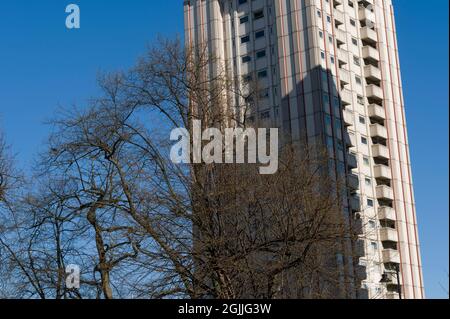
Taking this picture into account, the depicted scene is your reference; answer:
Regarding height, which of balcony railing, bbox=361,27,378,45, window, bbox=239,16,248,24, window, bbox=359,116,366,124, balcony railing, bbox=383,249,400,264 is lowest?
balcony railing, bbox=383,249,400,264

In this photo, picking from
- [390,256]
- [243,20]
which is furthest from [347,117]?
[243,20]

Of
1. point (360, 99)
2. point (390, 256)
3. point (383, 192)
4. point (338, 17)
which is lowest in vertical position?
point (390, 256)

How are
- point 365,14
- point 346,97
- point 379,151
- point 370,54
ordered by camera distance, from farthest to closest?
point 365,14
point 370,54
point 379,151
point 346,97

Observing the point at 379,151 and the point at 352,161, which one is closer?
the point at 352,161

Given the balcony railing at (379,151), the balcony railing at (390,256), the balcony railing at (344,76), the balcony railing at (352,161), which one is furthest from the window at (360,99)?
the balcony railing at (390,256)

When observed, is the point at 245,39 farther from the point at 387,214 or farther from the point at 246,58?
the point at 387,214

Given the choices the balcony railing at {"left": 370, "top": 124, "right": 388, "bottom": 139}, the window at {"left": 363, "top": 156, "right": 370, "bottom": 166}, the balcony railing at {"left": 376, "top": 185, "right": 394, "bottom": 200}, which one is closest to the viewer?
the balcony railing at {"left": 376, "top": 185, "right": 394, "bottom": 200}

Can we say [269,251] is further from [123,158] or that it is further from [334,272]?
[123,158]

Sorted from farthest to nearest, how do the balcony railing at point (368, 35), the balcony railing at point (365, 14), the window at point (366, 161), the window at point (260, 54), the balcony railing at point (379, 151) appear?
1. the balcony railing at point (365, 14)
2. the balcony railing at point (368, 35)
3. the balcony railing at point (379, 151)
4. the window at point (260, 54)
5. the window at point (366, 161)

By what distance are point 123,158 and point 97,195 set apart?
1996 millimetres

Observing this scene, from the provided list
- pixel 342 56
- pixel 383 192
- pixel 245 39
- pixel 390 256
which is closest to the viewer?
pixel 390 256

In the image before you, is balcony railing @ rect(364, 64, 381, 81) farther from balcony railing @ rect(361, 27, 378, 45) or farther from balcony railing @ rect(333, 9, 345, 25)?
balcony railing @ rect(333, 9, 345, 25)

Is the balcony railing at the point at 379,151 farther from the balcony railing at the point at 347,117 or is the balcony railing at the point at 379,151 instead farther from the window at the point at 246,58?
the window at the point at 246,58

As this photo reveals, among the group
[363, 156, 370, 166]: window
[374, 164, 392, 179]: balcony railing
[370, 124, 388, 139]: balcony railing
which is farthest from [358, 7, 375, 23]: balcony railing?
[374, 164, 392, 179]: balcony railing
